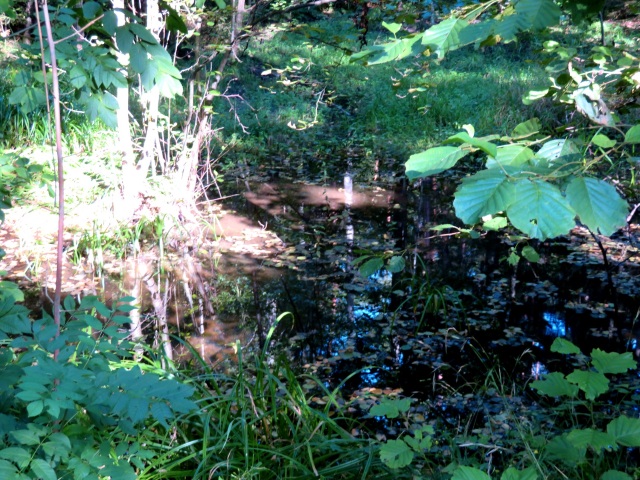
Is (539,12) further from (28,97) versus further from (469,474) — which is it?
(28,97)

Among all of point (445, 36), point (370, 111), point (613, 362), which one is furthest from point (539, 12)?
point (370, 111)

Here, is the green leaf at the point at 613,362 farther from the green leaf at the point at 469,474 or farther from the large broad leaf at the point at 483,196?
the large broad leaf at the point at 483,196

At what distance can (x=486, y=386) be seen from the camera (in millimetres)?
3570

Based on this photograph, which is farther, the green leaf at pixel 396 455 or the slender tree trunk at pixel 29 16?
the green leaf at pixel 396 455

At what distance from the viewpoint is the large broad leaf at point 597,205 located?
3.28 ft

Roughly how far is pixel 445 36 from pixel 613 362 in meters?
1.44

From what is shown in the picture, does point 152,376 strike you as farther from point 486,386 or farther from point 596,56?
point 486,386

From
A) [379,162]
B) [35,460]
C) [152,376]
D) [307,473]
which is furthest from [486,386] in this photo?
[379,162]

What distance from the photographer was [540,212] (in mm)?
972

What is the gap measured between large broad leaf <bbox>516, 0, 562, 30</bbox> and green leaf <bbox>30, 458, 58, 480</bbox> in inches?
63.9

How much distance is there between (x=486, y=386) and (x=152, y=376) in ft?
7.53

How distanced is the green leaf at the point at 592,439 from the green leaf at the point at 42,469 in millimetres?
1608

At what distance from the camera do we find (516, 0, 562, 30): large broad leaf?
1.22 meters

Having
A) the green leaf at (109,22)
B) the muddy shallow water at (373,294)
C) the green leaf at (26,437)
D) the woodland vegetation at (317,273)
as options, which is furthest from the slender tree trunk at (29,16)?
the muddy shallow water at (373,294)
